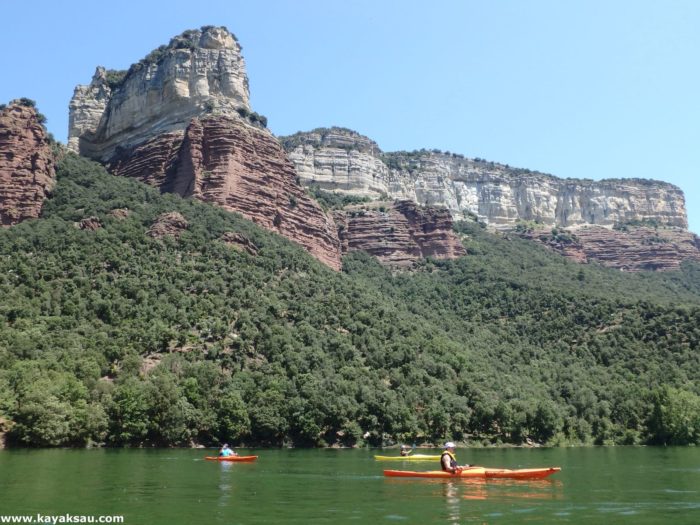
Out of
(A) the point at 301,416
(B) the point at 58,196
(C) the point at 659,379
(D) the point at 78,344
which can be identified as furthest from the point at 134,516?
(B) the point at 58,196

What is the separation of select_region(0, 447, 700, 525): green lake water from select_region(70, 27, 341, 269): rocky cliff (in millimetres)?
96368

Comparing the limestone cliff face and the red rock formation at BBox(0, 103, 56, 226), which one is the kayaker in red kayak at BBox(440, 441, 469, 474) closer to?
the red rock formation at BBox(0, 103, 56, 226)

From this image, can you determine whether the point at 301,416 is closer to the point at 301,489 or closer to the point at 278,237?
the point at 301,489

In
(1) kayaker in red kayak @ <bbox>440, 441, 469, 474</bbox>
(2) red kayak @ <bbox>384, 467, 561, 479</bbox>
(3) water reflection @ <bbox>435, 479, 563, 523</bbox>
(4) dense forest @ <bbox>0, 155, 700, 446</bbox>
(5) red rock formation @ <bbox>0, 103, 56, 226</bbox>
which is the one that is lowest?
(3) water reflection @ <bbox>435, 479, 563, 523</bbox>

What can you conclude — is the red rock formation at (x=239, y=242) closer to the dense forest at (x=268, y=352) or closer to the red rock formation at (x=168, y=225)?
the dense forest at (x=268, y=352)

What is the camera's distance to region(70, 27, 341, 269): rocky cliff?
152m

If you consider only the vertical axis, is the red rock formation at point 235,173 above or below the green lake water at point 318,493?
above

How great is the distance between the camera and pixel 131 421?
75.1 m

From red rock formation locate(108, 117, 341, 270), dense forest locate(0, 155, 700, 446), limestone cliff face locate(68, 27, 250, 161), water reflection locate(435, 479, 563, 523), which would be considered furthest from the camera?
limestone cliff face locate(68, 27, 250, 161)

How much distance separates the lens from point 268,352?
313 ft

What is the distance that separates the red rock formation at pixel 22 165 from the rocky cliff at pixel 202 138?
79.2 ft

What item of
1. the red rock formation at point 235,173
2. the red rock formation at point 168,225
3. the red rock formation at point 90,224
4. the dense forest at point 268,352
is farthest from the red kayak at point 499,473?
the red rock formation at point 235,173

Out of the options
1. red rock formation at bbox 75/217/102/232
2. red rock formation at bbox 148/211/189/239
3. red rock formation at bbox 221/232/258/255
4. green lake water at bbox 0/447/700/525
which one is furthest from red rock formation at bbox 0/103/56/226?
green lake water at bbox 0/447/700/525

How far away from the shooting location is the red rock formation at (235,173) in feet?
491
